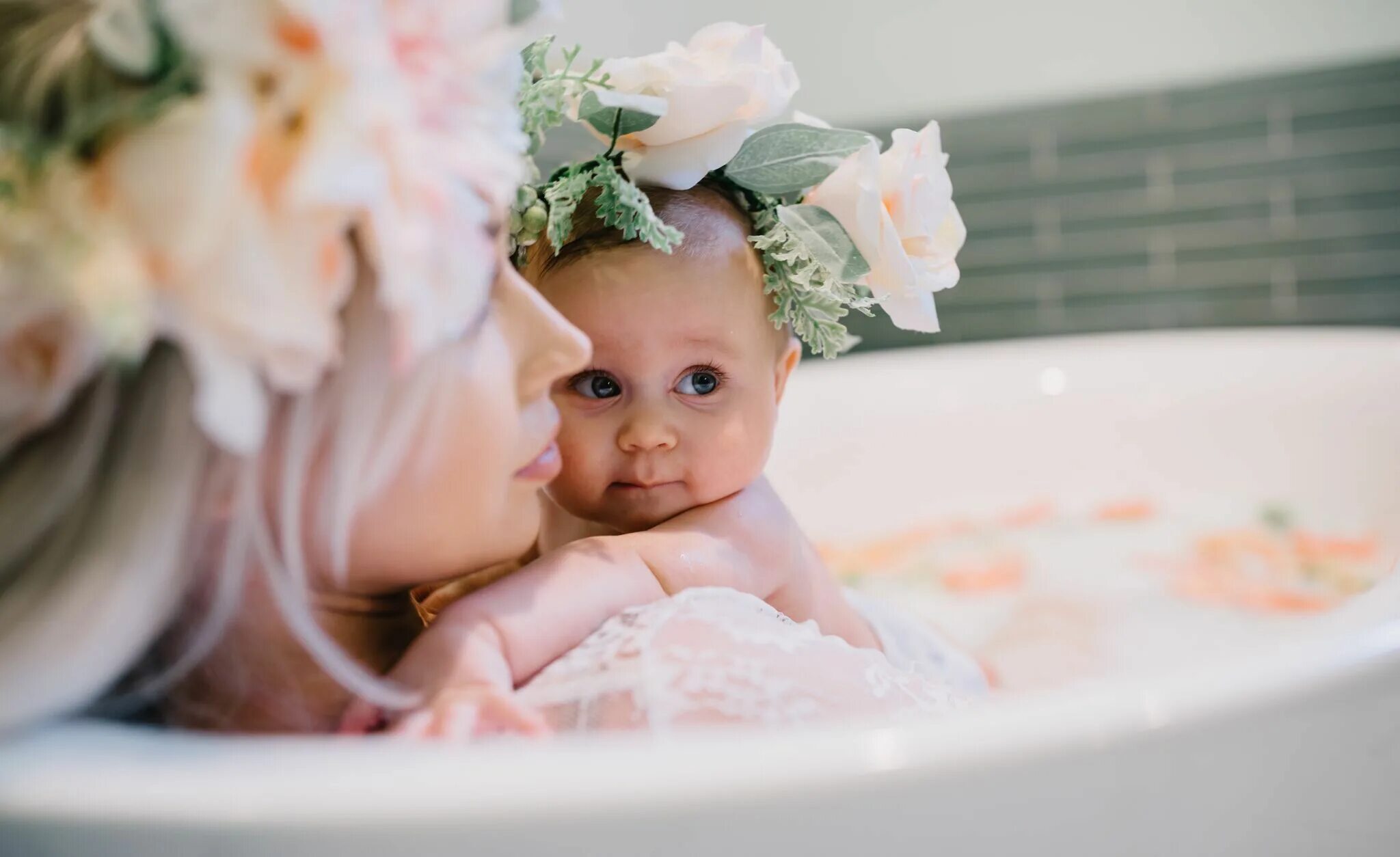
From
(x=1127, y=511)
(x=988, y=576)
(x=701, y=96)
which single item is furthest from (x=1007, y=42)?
(x=701, y=96)

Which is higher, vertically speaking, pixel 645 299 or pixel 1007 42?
pixel 645 299

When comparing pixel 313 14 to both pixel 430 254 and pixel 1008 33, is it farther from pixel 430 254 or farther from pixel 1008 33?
pixel 1008 33

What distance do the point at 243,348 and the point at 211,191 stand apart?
0.06 m

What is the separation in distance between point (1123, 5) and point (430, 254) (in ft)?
8.63

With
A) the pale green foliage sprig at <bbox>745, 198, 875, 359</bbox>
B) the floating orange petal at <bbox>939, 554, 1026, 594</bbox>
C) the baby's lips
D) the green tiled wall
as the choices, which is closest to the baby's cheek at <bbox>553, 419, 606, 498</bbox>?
the pale green foliage sprig at <bbox>745, 198, 875, 359</bbox>

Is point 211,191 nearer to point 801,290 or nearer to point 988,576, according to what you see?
point 801,290

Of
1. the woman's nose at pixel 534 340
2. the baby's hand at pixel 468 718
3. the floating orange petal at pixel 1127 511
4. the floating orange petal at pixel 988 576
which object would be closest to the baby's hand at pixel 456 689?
the baby's hand at pixel 468 718

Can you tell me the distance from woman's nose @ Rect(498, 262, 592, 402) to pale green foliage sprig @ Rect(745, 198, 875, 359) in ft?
1.12

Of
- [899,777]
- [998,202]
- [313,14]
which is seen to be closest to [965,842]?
[899,777]

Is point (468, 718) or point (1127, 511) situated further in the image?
point (1127, 511)

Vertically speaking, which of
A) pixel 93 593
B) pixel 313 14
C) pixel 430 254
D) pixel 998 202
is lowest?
pixel 998 202

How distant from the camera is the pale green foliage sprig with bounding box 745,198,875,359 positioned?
101 cm

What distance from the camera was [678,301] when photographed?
941 mm

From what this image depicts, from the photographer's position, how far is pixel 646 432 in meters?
0.93
